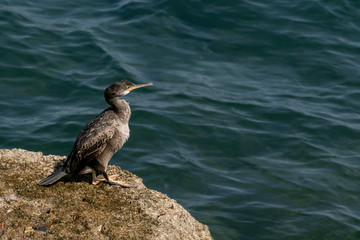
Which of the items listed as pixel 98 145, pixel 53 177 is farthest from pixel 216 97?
pixel 53 177

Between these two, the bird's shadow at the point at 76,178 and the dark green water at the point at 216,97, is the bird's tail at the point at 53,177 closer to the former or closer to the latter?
the bird's shadow at the point at 76,178

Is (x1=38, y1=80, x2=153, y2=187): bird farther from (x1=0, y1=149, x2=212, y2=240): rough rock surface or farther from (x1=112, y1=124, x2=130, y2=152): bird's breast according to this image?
(x1=0, y1=149, x2=212, y2=240): rough rock surface

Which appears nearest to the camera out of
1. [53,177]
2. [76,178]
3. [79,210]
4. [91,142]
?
[79,210]

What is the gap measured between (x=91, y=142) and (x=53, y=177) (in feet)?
2.08

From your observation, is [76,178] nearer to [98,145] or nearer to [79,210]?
[98,145]

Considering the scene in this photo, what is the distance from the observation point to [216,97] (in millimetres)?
12688

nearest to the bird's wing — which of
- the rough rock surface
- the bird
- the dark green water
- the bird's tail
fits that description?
the bird

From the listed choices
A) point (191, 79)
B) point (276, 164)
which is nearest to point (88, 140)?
point (276, 164)

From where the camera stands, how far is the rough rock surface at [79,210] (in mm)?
5270

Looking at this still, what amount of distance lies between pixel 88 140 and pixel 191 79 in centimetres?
721

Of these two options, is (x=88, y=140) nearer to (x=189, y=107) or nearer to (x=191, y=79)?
(x=189, y=107)

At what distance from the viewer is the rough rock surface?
207 inches

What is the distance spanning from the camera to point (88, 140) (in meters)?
6.34

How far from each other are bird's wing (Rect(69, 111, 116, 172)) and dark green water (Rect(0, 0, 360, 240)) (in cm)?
306
